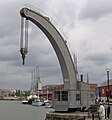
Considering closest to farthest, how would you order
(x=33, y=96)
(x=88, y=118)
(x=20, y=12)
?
1. (x=88, y=118)
2. (x=20, y=12)
3. (x=33, y=96)

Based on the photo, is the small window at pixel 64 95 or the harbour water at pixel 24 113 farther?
the harbour water at pixel 24 113

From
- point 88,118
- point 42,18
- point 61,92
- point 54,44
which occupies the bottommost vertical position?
point 88,118

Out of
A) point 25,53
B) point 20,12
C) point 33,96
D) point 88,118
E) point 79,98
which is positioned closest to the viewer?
point 88,118

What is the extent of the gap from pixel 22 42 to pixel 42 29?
10.6ft

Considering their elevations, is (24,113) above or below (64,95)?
below

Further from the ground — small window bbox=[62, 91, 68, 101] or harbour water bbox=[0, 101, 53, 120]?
small window bbox=[62, 91, 68, 101]

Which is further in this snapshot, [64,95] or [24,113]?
[24,113]

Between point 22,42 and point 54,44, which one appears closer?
point 22,42

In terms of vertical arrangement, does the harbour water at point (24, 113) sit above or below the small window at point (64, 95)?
below

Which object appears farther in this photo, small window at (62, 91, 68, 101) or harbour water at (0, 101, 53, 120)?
harbour water at (0, 101, 53, 120)

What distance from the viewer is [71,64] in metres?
33.6

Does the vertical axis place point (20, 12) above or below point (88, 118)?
above

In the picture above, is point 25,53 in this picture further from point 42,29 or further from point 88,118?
point 88,118

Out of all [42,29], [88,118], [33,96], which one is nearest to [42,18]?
[42,29]
